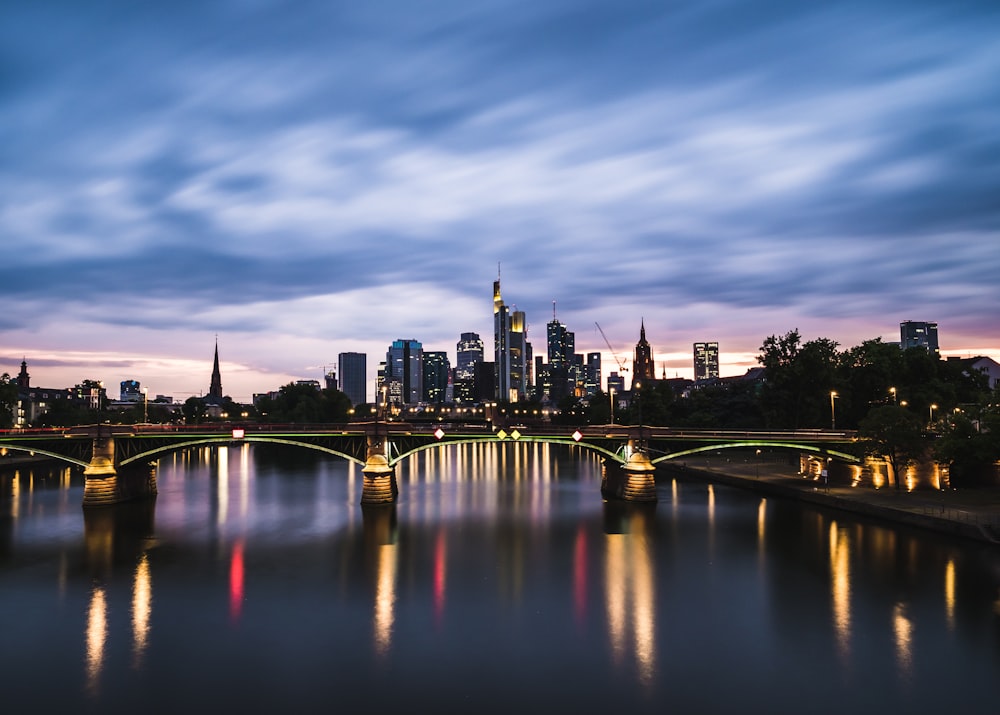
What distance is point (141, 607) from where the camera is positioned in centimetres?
3825

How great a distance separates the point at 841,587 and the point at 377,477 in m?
44.9

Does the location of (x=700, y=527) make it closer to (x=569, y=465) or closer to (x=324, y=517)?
(x=324, y=517)

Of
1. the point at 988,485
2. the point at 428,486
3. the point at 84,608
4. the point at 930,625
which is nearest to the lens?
the point at 930,625

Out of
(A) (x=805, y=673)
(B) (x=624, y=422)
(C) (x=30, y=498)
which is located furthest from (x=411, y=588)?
(B) (x=624, y=422)

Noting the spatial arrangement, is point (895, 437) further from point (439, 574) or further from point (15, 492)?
point (15, 492)

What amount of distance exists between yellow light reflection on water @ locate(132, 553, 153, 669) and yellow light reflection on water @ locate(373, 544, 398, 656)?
10.2 meters

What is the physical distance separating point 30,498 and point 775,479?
82960mm

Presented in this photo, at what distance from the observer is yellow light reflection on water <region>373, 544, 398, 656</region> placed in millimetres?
33469

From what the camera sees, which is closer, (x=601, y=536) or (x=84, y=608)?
(x=84, y=608)

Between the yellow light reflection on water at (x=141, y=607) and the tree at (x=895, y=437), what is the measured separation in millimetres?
59235

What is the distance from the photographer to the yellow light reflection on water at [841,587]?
32688 millimetres

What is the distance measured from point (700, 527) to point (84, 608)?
146 feet

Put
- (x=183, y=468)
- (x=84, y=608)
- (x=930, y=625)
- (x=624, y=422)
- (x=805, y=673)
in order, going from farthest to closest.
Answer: (x=624, y=422)
(x=183, y=468)
(x=84, y=608)
(x=930, y=625)
(x=805, y=673)

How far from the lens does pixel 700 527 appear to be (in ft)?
197
